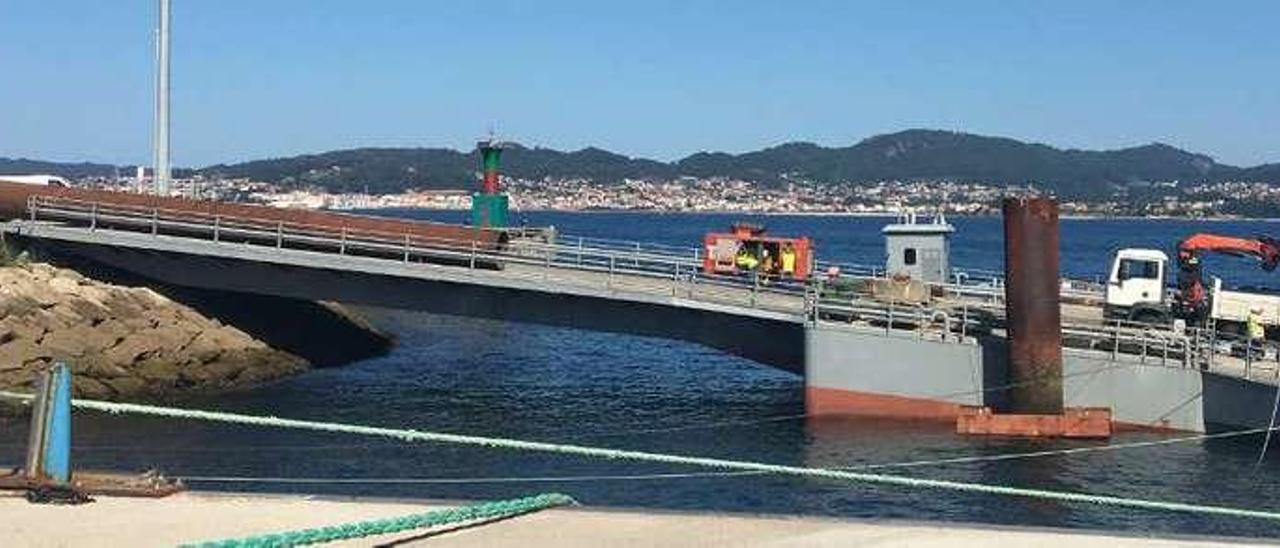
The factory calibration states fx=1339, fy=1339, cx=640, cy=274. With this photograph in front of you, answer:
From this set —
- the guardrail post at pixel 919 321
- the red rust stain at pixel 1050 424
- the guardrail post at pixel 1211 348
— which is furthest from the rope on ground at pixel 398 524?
the guardrail post at pixel 1211 348

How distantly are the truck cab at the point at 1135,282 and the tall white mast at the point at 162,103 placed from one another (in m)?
25.3

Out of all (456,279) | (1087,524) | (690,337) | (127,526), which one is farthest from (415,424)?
(127,526)

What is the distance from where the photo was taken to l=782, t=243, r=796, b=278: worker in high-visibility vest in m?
33.0

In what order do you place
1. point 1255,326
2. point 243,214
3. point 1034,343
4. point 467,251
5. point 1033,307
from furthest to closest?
point 243,214 → point 467,251 → point 1255,326 → point 1033,307 → point 1034,343

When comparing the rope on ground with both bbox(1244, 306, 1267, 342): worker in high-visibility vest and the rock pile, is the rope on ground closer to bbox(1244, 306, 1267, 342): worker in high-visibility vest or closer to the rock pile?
the rock pile

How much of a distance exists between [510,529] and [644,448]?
1681cm

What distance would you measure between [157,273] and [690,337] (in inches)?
503

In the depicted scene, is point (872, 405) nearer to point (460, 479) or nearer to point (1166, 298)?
point (1166, 298)

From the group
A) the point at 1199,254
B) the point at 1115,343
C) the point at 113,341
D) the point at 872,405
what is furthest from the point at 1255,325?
the point at 113,341

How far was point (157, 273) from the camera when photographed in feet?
103

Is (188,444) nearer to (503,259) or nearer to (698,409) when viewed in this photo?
(503,259)

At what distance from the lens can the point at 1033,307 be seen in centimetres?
2512

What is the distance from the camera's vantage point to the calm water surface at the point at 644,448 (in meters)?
18.9

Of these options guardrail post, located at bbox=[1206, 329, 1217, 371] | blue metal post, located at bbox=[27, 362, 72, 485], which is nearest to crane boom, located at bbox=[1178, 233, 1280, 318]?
guardrail post, located at bbox=[1206, 329, 1217, 371]
